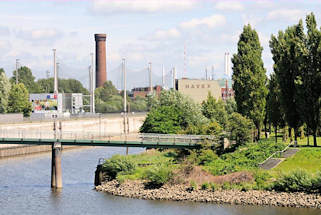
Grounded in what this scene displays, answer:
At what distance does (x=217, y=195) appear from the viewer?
61.8 meters

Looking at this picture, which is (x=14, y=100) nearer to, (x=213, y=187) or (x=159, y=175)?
(x=159, y=175)

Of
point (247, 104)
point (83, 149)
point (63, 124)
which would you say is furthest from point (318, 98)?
point (63, 124)

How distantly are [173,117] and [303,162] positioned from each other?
27715mm

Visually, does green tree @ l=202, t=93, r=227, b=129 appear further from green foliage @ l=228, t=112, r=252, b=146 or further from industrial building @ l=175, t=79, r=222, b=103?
industrial building @ l=175, t=79, r=222, b=103

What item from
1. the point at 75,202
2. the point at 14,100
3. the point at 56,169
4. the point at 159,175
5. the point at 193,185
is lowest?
the point at 75,202

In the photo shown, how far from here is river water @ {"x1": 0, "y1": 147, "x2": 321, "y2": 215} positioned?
191ft

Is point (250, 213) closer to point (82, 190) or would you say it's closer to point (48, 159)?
point (82, 190)

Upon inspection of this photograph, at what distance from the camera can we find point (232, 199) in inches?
2389

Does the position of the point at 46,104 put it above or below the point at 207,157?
above

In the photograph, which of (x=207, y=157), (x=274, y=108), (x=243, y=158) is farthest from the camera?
(x=274, y=108)

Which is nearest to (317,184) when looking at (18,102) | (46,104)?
(18,102)

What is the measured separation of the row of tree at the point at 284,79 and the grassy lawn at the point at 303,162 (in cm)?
282

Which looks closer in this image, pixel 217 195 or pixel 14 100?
pixel 217 195

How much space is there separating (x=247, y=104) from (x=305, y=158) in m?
17.7
